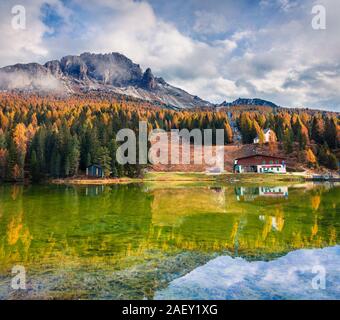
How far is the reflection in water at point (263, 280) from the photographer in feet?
37.2

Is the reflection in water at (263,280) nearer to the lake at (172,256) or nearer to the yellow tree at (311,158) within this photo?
the lake at (172,256)

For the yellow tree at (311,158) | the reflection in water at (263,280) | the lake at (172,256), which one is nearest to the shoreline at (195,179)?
the yellow tree at (311,158)

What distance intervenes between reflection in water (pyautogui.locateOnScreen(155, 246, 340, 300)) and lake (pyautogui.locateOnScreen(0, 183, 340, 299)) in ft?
0.11

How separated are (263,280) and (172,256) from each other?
15.6 feet

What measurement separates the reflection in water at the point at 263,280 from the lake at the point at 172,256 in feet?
0.11

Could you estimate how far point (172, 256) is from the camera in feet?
52.5

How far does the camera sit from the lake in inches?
463

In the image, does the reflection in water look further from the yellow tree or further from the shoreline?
the yellow tree

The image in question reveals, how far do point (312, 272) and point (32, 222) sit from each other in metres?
19.7

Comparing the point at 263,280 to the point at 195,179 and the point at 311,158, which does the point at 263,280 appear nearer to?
the point at 195,179

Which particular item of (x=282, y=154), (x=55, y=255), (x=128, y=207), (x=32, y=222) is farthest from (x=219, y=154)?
(x=55, y=255)

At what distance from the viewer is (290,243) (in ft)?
59.9
